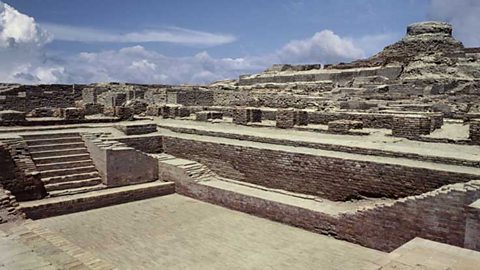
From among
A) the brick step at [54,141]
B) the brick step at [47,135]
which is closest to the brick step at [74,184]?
the brick step at [54,141]

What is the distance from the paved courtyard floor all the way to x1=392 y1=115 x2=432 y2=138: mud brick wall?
4.28 metres

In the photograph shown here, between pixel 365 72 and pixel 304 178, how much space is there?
68.6ft

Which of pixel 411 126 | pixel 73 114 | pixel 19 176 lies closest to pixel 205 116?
pixel 73 114

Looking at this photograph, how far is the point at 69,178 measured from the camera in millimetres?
9727

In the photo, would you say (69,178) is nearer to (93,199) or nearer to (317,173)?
(93,199)

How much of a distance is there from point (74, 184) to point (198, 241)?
3.74 meters

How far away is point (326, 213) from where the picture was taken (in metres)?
7.50

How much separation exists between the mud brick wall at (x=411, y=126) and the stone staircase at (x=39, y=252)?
754 cm

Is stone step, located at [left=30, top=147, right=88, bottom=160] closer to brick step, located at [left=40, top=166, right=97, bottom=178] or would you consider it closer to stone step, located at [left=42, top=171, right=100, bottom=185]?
brick step, located at [left=40, top=166, right=97, bottom=178]

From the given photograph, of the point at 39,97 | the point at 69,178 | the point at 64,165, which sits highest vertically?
the point at 39,97

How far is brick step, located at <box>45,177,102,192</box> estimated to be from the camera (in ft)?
30.5

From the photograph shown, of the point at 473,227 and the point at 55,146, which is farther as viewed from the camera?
the point at 55,146

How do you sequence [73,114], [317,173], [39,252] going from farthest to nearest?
[73,114]
[317,173]
[39,252]

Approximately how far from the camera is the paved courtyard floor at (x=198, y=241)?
6.46m
